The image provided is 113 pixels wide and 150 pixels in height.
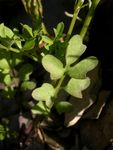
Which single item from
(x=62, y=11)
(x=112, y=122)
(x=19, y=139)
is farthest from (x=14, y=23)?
(x=112, y=122)

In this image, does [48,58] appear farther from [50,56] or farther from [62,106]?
[62,106]

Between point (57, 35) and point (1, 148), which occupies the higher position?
point (57, 35)

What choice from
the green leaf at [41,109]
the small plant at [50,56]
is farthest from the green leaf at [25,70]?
the green leaf at [41,109]

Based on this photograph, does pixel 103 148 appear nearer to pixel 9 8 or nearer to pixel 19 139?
pixel 19 139

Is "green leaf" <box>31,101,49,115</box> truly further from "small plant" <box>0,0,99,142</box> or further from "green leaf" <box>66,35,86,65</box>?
"green leaf" <box>66,35,86,65</box>

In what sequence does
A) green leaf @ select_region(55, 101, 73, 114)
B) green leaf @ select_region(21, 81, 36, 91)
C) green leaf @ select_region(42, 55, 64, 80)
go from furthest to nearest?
green leaf @ select_region(21, 81, 36, 91), green leaf @ select_region(55, 101, 73, 114), green leaf @ select_region(42, 55, 64, 80)

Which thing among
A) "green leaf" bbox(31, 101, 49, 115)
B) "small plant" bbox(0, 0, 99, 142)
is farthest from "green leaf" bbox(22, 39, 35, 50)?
"green leaf" bbox(31, 101, 49, 115)

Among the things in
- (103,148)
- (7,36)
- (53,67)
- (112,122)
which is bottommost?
(103,148)
